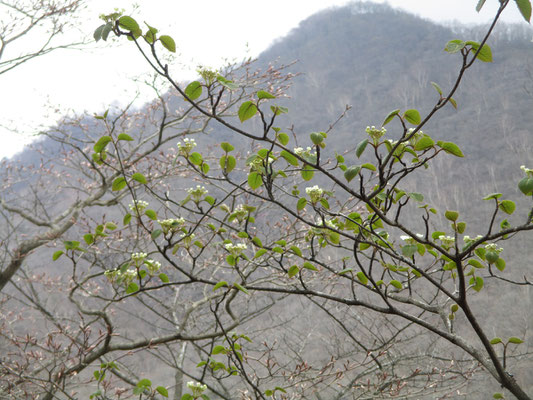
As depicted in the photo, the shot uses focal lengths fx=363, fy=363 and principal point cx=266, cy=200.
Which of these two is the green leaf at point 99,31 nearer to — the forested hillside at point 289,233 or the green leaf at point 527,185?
the forested hillside at point 289,233

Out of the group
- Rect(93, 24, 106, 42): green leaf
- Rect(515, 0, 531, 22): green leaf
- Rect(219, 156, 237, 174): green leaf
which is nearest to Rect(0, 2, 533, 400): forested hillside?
Rect(219, 156, 237, 174): green leaf

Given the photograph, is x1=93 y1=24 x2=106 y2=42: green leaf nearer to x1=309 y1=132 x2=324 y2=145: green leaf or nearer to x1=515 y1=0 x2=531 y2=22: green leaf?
x1=309 y1=132 x2=324 y2=145: green leaf

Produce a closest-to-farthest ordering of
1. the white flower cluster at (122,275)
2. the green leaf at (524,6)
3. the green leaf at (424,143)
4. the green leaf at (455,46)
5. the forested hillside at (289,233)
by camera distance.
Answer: the green leaf at (524,6), the green leaf at (455,46), the green leaf at (424,143), the forested hillside at (289,233), the white flower cluster at (122,275)

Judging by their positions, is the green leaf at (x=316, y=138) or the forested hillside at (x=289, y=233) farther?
the forested hillside at (x=289, y=233)

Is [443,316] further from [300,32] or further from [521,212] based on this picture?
[300,32]

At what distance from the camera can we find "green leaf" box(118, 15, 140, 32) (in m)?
0.90

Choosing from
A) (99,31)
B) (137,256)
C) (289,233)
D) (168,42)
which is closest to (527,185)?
(168,42)

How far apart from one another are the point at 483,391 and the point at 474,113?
21.7 m

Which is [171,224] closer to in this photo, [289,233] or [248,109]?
[248,109]

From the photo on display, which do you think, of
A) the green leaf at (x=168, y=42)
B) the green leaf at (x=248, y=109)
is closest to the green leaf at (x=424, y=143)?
the green leaf at (x=248, y=109)

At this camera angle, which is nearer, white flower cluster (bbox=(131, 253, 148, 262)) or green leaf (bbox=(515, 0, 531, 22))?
green leaf (bbox=(515, 0, 531, 22))

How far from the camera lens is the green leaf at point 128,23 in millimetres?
902

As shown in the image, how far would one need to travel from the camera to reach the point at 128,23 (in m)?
0.91

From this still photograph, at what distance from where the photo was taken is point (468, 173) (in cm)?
2016
